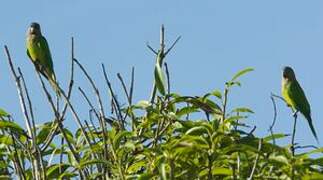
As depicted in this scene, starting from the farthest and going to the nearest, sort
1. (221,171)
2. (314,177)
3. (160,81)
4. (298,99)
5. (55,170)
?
1. (298,99)
2. (160,81)
3. (55,170)
4. (221,171)
5. (314,177)

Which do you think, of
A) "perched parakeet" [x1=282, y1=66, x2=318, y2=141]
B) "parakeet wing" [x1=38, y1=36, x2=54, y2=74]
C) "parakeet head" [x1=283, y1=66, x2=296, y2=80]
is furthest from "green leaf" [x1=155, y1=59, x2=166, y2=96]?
"parakeet head" [x1=283, y1=66, x2=296, y2=80]

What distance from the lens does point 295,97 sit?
6082mm

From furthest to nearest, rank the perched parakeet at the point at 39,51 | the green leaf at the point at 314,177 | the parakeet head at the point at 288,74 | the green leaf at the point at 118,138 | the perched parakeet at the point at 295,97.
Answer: the parakeet head at the point at 288,74
the perched parakeet at the point at 295,97
the perched parakeet at the point at 39,51
the green leaf at the point at 118,138
the green leaf at the point at 314,177

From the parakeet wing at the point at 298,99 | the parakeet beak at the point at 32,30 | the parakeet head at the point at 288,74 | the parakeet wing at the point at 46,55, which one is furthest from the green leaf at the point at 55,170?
the parakeet head at the point at 288,74

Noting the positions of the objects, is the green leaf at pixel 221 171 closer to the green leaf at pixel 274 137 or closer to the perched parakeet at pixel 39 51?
the green leaf at pixel 274 137

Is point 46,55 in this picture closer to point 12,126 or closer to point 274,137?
point 12,126

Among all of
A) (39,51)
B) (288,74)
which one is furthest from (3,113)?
(288,74)

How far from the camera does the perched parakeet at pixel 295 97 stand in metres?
5.74

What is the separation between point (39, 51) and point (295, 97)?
77.2 inches

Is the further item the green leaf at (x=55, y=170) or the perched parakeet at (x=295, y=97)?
the perched parakeet at (x=295, y=97)

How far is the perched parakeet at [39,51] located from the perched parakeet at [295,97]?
178 centimetres

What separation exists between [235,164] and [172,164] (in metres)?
0.35

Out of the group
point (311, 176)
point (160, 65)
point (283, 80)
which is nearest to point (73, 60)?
point (160, 65)

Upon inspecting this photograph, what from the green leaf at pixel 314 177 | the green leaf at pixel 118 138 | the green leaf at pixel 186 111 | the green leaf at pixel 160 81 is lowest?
the green leaf at pixel 314 177
